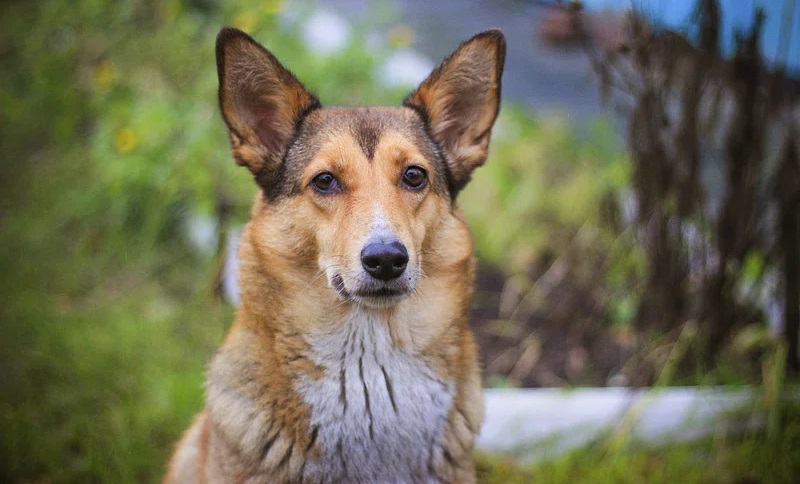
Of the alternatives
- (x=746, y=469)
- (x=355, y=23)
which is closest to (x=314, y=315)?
(x=746, y=469)

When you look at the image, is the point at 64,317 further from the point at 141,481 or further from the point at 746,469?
the point at 746,469

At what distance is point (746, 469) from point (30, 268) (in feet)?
15.6

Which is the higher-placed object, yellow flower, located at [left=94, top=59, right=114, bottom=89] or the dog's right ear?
yellow flower, located at [left=94, top=59, right=114, bottom=89]

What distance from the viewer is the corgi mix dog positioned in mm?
2520

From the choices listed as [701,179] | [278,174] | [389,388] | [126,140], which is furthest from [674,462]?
[126,140]

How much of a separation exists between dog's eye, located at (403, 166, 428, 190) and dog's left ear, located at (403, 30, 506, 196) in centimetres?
24

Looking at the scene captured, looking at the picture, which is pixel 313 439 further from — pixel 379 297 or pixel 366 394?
pixel 379 297

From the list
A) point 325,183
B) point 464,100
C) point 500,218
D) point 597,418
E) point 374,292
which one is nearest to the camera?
point 374,292

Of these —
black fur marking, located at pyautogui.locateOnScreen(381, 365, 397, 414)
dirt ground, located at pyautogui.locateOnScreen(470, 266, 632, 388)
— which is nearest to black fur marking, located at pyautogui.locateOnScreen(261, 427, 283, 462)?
black fur marking, located at pyautogui.locateOnScreen(381, 365, 397, 414)

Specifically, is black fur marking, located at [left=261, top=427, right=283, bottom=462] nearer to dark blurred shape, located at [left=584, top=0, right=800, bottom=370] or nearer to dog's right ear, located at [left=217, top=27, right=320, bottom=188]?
dog's right ear, located at [left=217, top=27, right=320, bottom=188]

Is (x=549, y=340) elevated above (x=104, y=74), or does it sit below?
below

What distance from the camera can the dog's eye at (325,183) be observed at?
2.67m

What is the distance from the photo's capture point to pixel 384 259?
7.72 ft

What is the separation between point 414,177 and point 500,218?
296 cm
